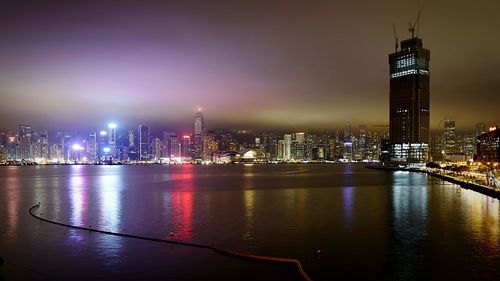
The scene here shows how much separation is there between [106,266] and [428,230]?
1849 cm

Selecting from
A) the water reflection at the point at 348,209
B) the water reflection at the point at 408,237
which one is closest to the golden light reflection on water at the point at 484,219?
the water reflection at the point at 408,237

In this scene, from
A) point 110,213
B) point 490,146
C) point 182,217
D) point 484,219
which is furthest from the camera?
point 490,146

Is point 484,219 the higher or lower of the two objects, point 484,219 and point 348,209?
the higher

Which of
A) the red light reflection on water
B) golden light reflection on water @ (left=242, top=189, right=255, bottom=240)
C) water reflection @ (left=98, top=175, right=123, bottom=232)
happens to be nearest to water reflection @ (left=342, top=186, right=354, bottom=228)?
golden light reflection on water @ (left=242, top=189, right=255, bottom=240)

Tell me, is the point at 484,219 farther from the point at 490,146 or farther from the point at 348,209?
the point at 490,146

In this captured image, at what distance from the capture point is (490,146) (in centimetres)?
13150

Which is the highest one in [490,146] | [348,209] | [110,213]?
[490,146]

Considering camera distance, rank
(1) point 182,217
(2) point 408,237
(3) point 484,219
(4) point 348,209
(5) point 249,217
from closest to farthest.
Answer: (2) point 408,237
(3) point 484,219
(5) point 249,217
(1) point 182,217
(4) point 348,209

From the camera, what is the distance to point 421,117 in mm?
199250

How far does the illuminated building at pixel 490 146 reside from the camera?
12406cm

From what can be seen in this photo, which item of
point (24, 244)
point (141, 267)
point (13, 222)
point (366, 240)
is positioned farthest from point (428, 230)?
point (13, 222)

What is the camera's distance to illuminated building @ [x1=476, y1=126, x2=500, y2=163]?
407 feet

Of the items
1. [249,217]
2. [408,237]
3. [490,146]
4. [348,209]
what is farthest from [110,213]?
[490,146]

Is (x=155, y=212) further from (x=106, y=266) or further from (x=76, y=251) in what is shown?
(x=106, y=266)
